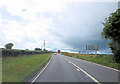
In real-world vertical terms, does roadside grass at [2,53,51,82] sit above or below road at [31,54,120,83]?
above

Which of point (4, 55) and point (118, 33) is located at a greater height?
point (118, 33)

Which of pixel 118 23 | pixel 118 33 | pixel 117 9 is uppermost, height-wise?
pixel 117 9

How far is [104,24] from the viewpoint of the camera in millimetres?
16844

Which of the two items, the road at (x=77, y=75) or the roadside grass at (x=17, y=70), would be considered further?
the road at (x=77, y=75)

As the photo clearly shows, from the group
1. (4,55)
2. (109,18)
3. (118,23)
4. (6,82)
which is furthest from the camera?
(4,55)

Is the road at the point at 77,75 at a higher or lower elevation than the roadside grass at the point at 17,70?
lower

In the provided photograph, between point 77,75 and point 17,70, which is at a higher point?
point 17,70

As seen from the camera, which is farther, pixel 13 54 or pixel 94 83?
pixel 13 54

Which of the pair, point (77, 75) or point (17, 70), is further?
point (17, 70)

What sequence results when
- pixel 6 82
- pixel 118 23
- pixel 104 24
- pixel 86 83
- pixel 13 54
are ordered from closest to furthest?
1. pixel 6 82
2. pixel 86 83
3. pixel 118 23
4. pixel 104 24
5. pixel 13 54

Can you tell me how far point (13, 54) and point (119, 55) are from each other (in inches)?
787

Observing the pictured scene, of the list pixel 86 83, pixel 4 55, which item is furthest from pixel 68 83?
pixel 4 55

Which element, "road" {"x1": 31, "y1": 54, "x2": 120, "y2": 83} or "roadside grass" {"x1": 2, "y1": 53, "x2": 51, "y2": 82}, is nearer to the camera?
"roadside grass" {"x1": 2, "y1": 53, "x2": 51, "y2": 82}

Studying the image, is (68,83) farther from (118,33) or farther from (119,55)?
(119,55)
